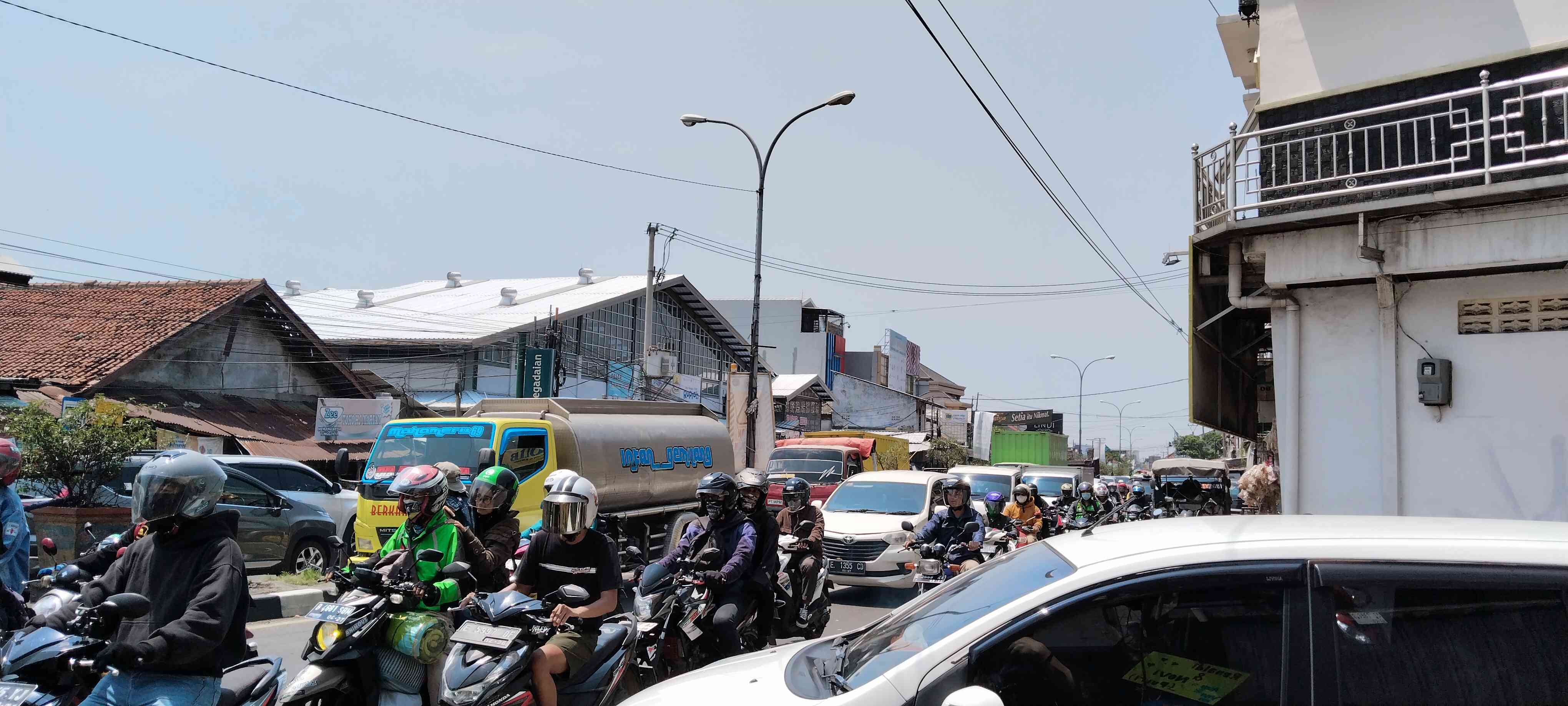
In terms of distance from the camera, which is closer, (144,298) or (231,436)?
(231,436)

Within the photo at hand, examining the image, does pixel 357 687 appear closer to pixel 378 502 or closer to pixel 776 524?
pixel 776 524

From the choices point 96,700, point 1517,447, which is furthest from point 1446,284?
point 96,700

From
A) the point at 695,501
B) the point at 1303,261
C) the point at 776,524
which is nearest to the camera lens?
the point at 776,524

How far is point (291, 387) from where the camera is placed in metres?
28.2

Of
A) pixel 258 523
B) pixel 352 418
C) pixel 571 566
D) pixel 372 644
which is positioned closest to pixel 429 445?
pixel 258 523

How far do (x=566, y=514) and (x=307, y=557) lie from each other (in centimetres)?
860

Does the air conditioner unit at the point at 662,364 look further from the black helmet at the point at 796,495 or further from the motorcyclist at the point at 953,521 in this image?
the motorcyclist at the point at 953,521

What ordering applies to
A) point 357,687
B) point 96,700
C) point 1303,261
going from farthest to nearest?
point 1303,261 < point 357,687 < point 96,700

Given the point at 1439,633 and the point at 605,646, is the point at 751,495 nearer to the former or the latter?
the point at 605,646

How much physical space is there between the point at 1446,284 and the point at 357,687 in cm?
1044

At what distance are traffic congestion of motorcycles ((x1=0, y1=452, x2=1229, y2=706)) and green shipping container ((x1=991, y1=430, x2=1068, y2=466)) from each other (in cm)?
3578

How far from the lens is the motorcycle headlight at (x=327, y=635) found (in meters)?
4.77

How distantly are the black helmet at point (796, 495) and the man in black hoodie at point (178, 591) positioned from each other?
6185 millimetres

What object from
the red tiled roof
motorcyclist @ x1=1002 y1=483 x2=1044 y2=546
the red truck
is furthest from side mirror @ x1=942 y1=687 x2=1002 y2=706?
the red tiled roof
